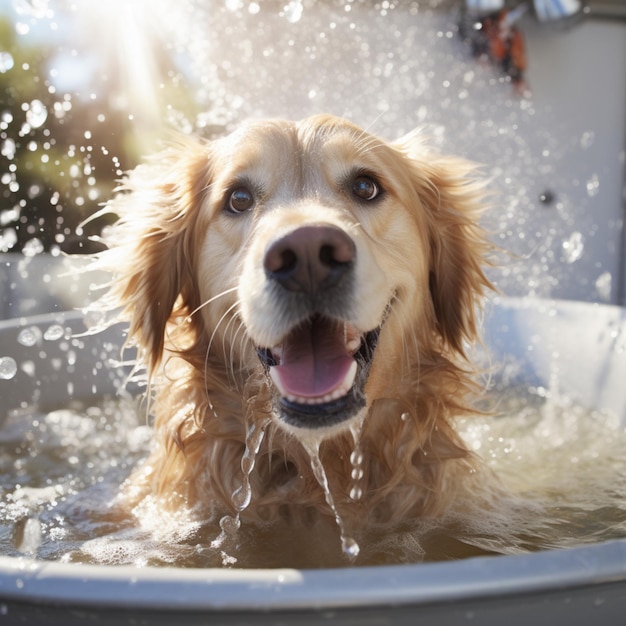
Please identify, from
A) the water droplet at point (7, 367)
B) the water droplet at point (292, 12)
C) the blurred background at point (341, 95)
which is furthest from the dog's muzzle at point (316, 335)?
the water droplet at point (292, 12)

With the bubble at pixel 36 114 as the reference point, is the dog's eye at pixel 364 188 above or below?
below

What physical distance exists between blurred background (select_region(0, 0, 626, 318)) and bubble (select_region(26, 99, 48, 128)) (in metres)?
0.02

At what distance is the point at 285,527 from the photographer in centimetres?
241

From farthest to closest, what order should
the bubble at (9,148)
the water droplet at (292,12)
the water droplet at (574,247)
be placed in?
the water droplet at (574,247) → the water droplet at (292,12) → the bubble at (9,148)

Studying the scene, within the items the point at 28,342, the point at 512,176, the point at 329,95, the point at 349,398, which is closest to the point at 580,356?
the point at 349,398

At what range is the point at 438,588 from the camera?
1212 millimetres

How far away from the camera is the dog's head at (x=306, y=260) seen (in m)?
2.05

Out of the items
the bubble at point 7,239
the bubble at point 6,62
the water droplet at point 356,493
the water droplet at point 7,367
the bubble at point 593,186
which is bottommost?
the water droplet at point 356,493

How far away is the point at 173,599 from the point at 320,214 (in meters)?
1.22

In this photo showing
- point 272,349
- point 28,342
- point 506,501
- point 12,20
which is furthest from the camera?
point 12,20

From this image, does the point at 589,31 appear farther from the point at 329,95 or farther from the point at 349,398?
the point at 349,398

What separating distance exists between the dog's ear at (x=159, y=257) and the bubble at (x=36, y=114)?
18.1 ft

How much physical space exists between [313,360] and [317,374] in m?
0.05

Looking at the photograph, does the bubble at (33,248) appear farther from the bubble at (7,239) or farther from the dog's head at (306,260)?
the dog's head at (306,260)
